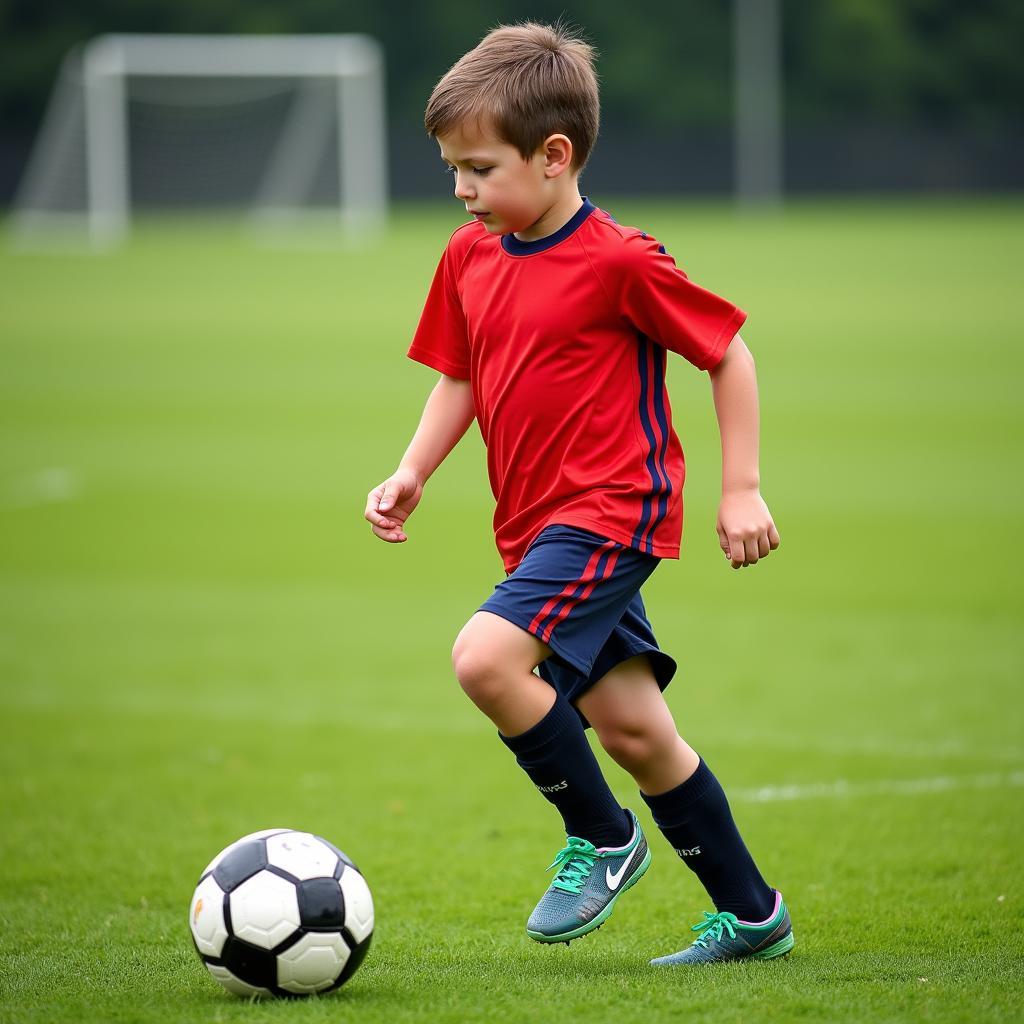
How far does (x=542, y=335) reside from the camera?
3.58m

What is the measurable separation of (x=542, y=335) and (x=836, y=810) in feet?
9.31

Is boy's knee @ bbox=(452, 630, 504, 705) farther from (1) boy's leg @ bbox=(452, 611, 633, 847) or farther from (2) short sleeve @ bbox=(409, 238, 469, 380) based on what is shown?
(2) short sleeve @ bbox=(409, 238, 469, 380)

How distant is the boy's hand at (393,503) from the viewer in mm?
3836

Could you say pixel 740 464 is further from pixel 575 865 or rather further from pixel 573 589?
pixel 575 865

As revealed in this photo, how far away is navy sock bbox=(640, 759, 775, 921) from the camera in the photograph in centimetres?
379

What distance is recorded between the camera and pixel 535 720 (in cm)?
348

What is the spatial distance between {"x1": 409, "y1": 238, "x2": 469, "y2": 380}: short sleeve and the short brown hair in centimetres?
38

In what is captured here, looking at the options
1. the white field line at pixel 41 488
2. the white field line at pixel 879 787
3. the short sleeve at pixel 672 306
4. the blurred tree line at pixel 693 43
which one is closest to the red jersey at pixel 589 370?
the short sleeve at pixel 672 306

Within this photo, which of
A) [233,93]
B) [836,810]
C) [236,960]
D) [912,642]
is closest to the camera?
[236,960]

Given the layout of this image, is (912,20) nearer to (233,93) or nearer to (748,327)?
(233,93)

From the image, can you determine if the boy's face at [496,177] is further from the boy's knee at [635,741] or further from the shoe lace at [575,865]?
the shoe lace at [575,865]

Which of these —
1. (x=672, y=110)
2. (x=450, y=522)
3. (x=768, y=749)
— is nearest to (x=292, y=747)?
(x=768, y=749)

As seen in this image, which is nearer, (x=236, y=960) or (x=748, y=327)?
(x=236, y=960)

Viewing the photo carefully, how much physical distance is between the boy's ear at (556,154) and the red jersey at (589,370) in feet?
0.37
